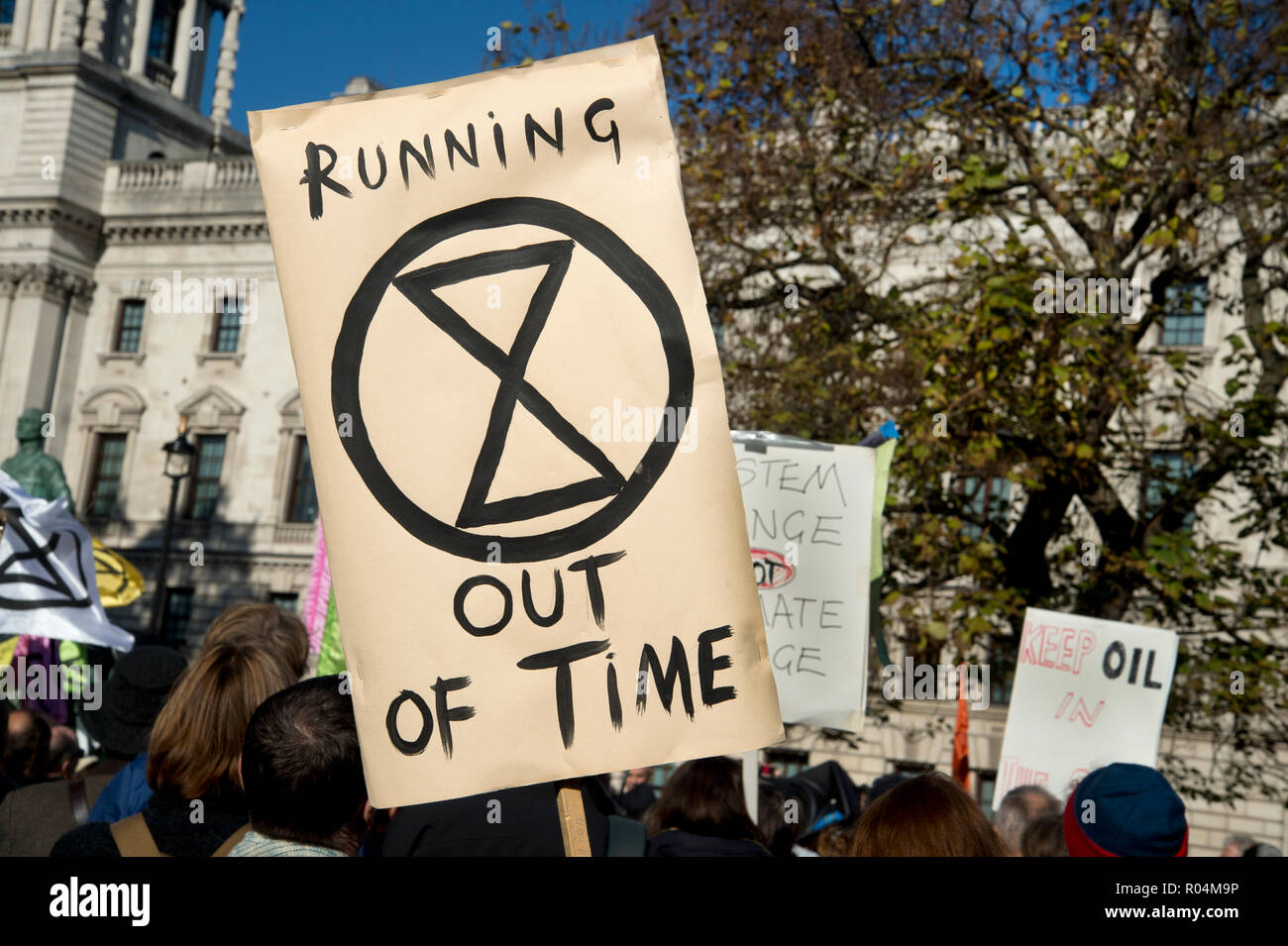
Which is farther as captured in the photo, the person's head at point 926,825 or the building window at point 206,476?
the building window at point 206,476

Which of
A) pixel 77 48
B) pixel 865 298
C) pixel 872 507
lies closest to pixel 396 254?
pixel 872 507

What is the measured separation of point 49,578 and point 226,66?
130ft

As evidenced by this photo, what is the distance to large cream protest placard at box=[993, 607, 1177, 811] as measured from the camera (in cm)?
655

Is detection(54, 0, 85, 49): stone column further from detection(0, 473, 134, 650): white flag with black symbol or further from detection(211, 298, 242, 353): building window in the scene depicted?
detection(0, 473, 134, 650): white flag with black symbol

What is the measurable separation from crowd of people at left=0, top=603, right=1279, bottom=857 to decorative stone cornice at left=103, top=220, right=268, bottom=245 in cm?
2837

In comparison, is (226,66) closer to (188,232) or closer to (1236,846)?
(188,232)

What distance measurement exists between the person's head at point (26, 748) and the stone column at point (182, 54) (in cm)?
3796

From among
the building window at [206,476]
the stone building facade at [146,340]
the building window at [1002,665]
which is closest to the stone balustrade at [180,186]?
the stone building facade at [146,340]

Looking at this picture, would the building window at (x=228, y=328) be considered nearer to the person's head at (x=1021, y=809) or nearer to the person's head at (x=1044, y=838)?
the person's head at (x=1021, y=809)

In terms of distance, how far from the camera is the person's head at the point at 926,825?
2.72 meters

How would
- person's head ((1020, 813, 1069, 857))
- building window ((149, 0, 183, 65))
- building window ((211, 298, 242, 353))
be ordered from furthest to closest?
building window ((149, 0, 183, 65)), building window ((211, 298, 242, 353)), person's head ((1020, 813, 1069, 857))

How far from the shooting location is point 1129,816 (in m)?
3.02

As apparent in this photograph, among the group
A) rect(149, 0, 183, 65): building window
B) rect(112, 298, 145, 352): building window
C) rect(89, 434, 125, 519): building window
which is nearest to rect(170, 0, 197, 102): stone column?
rect(149, 0, 183, 65): building window

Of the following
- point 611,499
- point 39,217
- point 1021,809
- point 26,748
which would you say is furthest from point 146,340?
point 611,499
